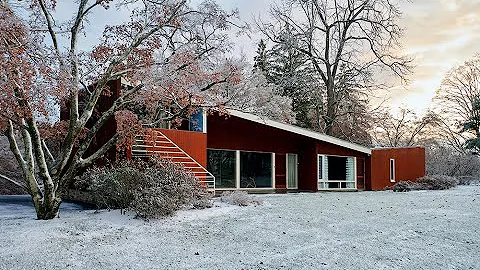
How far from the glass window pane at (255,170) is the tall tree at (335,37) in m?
11.8

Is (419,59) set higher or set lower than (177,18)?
higher

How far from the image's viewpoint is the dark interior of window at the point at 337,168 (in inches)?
844

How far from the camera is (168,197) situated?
9.44 m

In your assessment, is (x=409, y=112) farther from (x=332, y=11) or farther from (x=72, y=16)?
(x=72, y=16)

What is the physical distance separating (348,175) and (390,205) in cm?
963

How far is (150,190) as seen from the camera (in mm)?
9500

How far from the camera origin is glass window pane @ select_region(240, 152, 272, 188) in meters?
18.5

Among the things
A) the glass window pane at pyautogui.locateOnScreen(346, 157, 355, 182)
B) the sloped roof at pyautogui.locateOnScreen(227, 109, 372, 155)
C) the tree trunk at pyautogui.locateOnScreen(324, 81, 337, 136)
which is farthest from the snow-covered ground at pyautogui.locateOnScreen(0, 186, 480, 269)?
the tree trunk at pyautogui.locateOnScreen(324, 81, 337, 136)

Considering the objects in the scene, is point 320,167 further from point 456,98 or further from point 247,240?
point 456,98

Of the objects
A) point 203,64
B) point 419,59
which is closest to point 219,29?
point 203,64

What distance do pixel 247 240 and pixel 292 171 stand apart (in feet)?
43.3

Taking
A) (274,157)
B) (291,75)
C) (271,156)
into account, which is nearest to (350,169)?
(274,157)

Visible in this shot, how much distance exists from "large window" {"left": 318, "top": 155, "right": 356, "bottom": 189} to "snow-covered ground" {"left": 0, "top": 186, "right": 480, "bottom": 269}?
10092 millimetres

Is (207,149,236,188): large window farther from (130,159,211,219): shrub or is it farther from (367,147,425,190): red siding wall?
(367,147,425,190): red siding wall
